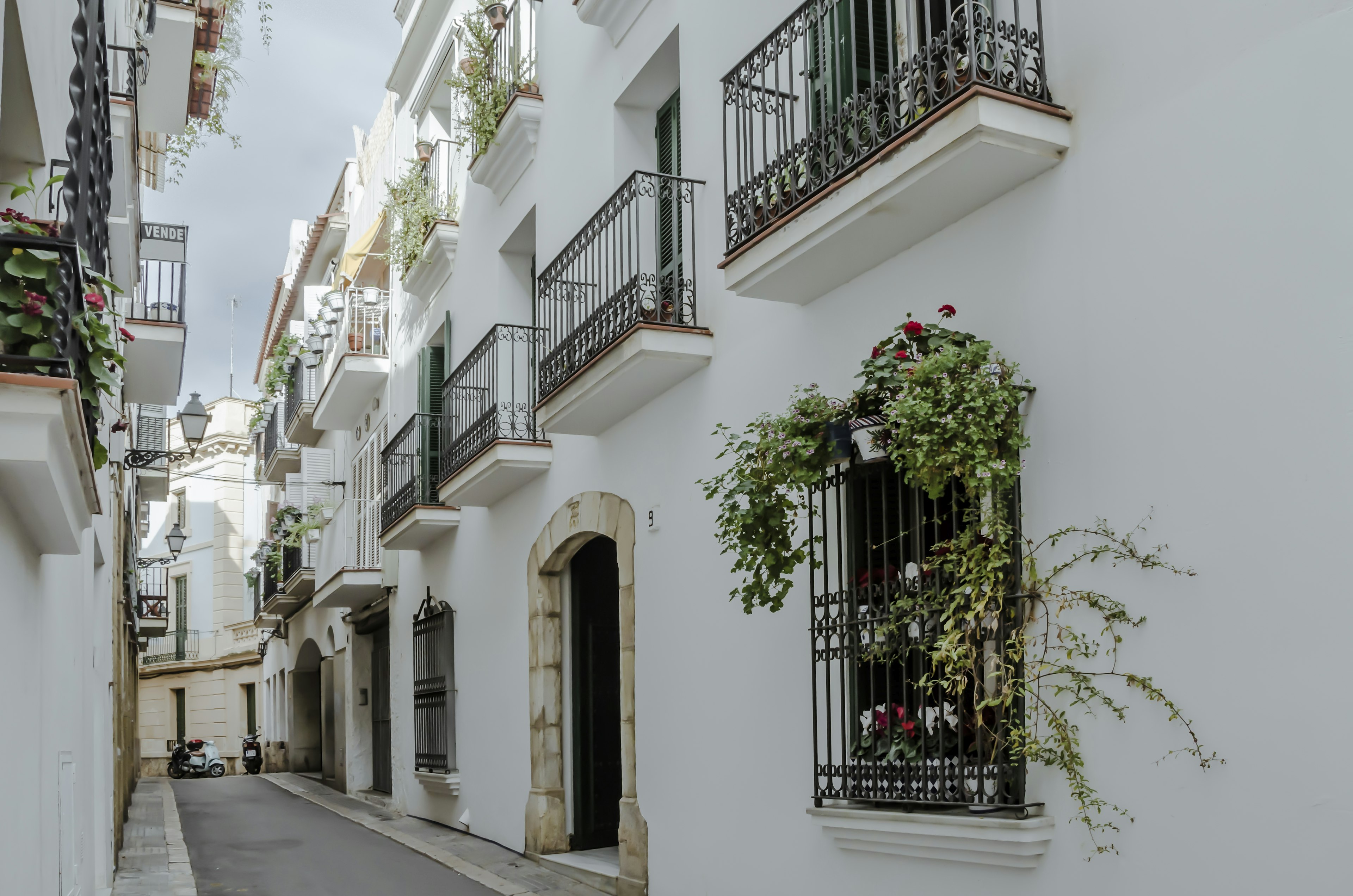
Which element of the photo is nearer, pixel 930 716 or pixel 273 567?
pixel 930 716

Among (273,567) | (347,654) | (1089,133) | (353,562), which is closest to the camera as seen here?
(1089,133)

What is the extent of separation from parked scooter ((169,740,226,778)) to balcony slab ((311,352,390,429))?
15686mm

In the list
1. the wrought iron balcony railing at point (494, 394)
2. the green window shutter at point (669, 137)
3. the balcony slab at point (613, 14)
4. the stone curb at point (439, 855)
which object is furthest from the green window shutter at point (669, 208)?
the stone curb at point (439, 855)

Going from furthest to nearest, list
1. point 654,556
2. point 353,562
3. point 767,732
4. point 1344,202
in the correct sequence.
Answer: point 353,562, point 654,556, point 767,732, point 1344,202

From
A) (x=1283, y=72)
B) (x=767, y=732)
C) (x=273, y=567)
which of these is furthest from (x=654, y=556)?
(x=273, y=567)

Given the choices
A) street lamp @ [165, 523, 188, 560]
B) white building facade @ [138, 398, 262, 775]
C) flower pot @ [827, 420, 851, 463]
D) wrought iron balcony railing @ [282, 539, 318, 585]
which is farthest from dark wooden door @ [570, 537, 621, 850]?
white building facade @ [138, 398, 262, 775]

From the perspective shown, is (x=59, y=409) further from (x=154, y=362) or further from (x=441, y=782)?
(x=441, y=782)

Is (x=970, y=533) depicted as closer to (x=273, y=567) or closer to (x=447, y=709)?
(x=447, y=709)

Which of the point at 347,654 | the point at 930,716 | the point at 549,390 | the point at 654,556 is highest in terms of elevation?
the point at 549,390

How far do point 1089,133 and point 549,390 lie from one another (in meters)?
5.41

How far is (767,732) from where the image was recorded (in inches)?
293

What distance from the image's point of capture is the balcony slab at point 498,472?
11258 millimetres

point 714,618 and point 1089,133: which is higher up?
point 1089,133

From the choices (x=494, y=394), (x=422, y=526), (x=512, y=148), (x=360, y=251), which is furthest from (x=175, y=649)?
(x=494, y=394)
